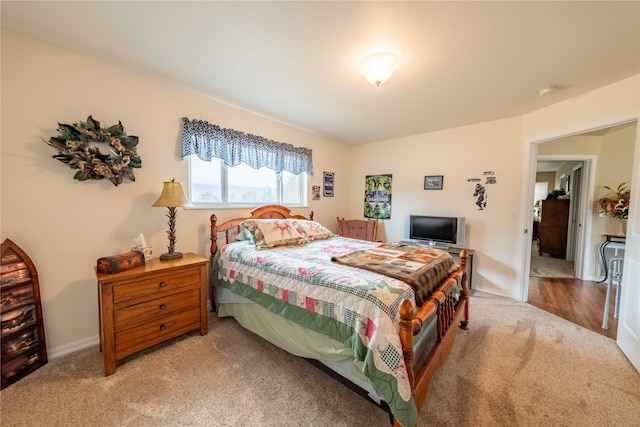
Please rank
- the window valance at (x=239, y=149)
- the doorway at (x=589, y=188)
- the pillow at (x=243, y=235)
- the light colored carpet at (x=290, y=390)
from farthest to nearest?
the doorway at (x=589, y=188)
the pillow at (x=243, y=235)
the window valance at (x=239, y=149)
the light colored carpet at (x=290, y=390)

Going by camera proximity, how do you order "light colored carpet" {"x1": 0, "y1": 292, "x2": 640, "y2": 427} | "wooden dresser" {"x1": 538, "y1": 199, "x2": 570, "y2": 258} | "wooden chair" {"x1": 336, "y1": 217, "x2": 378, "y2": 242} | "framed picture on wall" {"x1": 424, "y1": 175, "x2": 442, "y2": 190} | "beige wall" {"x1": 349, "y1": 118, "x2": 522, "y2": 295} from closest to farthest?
"light colored carpet" {"x1": 0, "y1": 292, "x2": 640, "y2": 427}
"beige wall" {"x1": 349, "y1": 118, "x2": 522, "y2": 295}
"framed picture on wall" {"x1": 424, "y1": 175, "x2": 442, "y2": 190}
"wooden chair" {"x1": 336, "y1": 217, "x2": 378, "y2": 242}
"wooden dresser" {"x1": 538, "y1": 199, "x2": 570, "y2": 258}

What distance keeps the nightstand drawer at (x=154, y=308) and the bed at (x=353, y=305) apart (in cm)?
36

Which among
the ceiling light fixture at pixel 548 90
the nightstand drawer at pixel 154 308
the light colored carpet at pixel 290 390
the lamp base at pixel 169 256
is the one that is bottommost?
the light colored carpet at pixel 290 390

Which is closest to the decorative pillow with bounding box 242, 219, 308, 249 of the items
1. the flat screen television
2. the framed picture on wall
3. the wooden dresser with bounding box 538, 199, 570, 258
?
the flat screen television

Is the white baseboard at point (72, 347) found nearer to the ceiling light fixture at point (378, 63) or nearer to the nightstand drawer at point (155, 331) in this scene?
the nightstand drawer at point (155, 331)

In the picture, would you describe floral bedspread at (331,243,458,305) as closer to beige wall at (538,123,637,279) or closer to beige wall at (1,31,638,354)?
beige wall at (1,31,638,354)

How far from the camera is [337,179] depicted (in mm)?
4547

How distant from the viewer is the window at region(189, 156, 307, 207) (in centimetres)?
275

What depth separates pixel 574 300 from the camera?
3.14 m

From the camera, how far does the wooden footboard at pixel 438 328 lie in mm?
1220

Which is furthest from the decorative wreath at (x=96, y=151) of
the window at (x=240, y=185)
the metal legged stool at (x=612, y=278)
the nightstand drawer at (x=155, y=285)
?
the metal legged stool at (x=612, y=278)

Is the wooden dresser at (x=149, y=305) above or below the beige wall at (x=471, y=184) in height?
below

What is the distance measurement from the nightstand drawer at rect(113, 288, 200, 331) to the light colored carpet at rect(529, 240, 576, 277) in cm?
541

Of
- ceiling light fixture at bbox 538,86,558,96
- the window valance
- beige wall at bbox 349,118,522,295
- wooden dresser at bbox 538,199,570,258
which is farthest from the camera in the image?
wooden dresser at bbox 538,199,570,258
